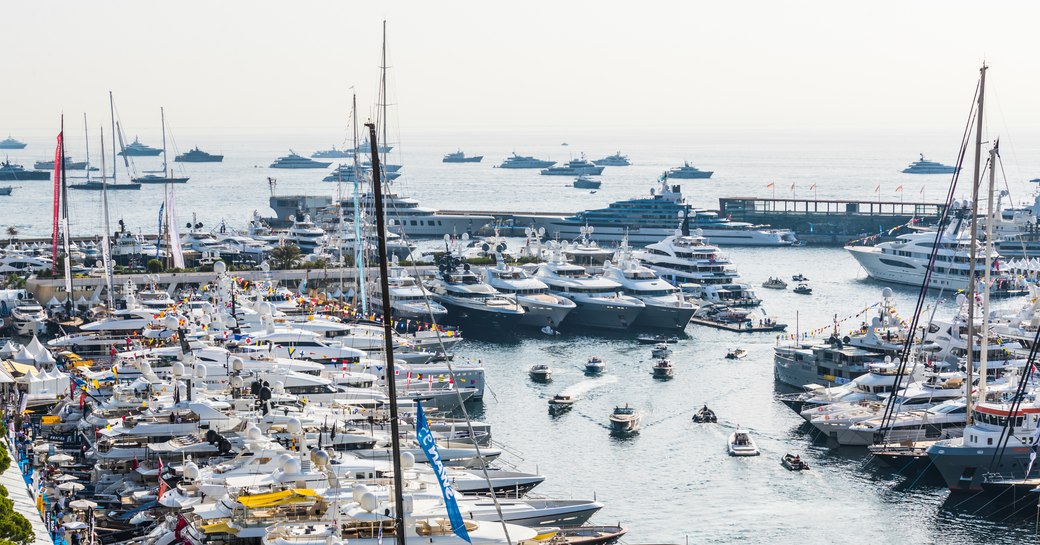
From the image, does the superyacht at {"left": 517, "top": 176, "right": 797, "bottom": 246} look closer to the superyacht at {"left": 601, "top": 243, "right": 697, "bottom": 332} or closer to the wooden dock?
the superyacht at {"left": 601, "top": 243, "right": 697, "bottom": 332}

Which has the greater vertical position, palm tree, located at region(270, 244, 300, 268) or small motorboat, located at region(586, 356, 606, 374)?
palm tree, located at region(270, 244, 300, 268)

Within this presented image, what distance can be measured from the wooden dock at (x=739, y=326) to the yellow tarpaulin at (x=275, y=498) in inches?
1683

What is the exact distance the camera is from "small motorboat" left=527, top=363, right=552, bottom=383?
179ft

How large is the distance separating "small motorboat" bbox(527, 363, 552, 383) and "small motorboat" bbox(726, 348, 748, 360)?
9.48 m

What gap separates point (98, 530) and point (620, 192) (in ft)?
545

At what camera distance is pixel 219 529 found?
27.5m

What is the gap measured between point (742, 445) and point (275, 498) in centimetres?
1886

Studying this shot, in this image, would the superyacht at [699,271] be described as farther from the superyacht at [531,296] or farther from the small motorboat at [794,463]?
the small motorboat at [794,463]

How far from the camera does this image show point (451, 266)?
72125 mm

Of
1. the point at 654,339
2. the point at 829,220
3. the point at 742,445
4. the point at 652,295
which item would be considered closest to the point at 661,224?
the point at 829,220

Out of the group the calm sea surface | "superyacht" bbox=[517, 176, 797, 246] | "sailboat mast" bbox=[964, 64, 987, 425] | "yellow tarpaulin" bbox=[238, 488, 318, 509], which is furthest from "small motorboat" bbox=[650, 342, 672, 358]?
"superyacht" bbox=[517, 176, 797, 246]

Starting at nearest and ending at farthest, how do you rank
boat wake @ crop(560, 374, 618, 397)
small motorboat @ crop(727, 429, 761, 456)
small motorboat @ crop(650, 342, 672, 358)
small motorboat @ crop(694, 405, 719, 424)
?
small motorboat @ crop(727, 429, 761, 456) → small motorboat @ crop(694, 405, 719, 424) → boat wake @ crop(560, 374, 618, 397) → small motorboat @ crop(650, 342, 672, 358)

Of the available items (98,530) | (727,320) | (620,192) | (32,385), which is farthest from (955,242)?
(620,192)

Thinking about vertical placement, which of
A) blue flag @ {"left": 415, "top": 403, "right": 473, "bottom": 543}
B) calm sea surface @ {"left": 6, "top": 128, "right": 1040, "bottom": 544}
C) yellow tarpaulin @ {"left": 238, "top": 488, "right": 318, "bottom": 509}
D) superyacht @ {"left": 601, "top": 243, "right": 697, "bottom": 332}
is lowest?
calm sea surface @ {"left": 6, "top": 128, "right": 1040, "bottom": 544}
